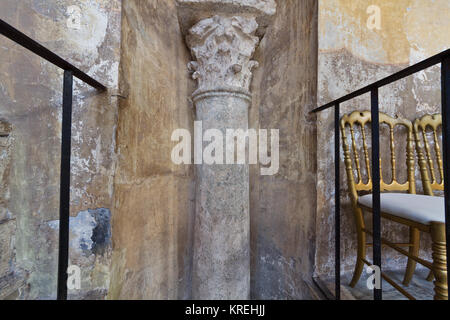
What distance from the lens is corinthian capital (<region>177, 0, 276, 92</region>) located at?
1221 millimetres

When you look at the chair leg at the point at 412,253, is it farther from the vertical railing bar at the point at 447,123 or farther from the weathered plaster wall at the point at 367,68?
the vertical railing bar at the point at 447,123

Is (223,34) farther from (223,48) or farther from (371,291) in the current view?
(371,291)

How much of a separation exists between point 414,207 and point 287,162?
691 mm

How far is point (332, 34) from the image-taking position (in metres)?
1.20

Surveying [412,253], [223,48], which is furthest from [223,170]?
[412,253]

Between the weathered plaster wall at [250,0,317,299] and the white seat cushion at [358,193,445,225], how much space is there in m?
0.35

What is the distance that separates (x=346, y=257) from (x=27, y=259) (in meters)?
1.71

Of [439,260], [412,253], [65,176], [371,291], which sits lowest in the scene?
[371,291]

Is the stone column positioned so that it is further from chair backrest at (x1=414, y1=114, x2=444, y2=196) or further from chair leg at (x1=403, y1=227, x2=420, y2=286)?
chair backrest at (x1=414, y1=114, x2=444, y2=196)

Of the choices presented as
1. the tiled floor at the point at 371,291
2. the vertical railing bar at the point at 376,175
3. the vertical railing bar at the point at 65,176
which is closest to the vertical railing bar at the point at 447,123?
the vertical railing bar at the point at 376,175

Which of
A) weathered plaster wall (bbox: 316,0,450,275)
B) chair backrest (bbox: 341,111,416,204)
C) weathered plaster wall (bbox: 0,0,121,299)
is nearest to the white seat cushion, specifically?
chair backrest (bbox: 341,111,416,204)

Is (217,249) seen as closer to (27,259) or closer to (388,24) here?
(27,259)

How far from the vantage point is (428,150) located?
48.6 inches
